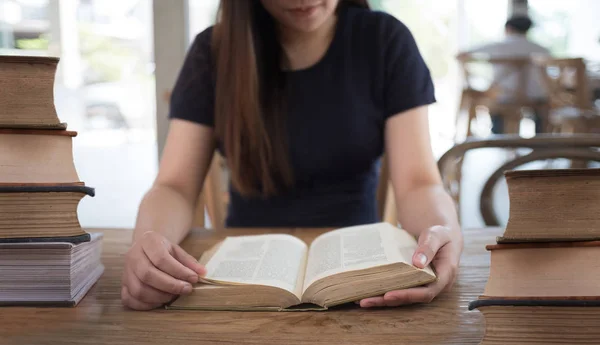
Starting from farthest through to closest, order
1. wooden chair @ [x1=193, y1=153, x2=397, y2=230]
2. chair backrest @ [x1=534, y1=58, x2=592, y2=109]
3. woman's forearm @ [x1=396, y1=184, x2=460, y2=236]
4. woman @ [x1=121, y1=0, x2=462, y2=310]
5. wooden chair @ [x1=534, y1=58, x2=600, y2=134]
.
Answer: chair backrest @ [x1=534, y1=58, x2=592, y2=109] → wooden chair @ [x1=534, y1=58, x2=600, y2=134] → wooden chair @ [x1=193, y1=153, x2=397, y2=230] → woman @ [x1=121, y1=0, x2=462, y2=310] → woman's forearm @ [x1=396, y1=184, x2=460, y2=236]

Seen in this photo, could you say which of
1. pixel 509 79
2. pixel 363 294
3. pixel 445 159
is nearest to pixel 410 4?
pixel 509 79

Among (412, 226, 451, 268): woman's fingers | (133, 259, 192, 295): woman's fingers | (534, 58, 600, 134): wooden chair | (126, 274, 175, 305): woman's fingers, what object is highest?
(412, 226, 451, 268): woman's fingers

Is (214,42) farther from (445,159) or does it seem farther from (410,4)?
(410,4)

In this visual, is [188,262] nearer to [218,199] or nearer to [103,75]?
[218,199]

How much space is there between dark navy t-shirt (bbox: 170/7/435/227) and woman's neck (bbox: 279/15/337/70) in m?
0.02

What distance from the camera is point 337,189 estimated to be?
1285 mm

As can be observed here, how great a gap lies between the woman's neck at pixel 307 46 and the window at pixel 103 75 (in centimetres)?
135

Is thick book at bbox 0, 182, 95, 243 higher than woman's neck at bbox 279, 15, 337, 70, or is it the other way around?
woman's neck at bbox 279, 15, 337, 70

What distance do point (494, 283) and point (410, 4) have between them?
6.42m

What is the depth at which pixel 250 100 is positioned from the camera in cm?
116

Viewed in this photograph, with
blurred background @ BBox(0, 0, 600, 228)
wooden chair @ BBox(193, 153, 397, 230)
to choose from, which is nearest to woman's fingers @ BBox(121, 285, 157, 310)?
wooden chair @ BBox(193, 153, 397, 230)

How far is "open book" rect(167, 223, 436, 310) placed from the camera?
2.06 ft

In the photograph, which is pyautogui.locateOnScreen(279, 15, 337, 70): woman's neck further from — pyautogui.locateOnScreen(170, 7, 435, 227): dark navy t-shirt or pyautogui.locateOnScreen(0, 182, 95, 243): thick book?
pyautogui.locateOnScreen(0, 182, 95, 243): thick book

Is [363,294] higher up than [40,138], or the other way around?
[40,138]
